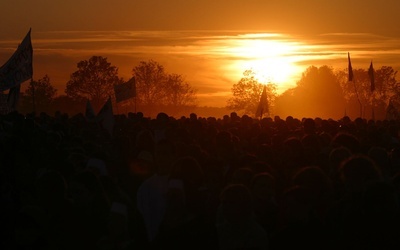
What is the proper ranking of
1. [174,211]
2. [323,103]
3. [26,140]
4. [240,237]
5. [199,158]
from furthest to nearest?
1. [323,103]
2. [26,140]
3. [199,158]
4. [174,211]
5. [240,237]

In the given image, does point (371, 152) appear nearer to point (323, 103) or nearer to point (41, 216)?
point (41, 216)

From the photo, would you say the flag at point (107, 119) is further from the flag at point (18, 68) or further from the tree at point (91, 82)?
the tree at point (91, 82)

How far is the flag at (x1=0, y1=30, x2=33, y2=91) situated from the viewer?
82.2 ft

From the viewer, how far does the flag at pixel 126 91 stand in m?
33.0

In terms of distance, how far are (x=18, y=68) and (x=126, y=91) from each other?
8.22 meters

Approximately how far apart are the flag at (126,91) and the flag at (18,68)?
7.46m

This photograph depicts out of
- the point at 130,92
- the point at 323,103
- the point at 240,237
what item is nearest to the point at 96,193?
the point at 240,237

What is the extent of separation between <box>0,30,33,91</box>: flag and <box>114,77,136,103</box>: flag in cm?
746

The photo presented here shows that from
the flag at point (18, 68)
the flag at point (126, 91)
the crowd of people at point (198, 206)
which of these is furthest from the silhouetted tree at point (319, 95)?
the crowd of people at point (198, 206)

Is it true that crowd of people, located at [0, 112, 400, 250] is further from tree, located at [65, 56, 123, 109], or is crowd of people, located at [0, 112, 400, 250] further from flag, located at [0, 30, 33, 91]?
tree, located at [65, 56, 123, 109]

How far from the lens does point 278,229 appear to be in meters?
8.21

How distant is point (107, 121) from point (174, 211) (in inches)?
431

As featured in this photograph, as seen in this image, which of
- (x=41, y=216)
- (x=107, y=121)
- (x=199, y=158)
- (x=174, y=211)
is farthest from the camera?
(x=107, y=121)

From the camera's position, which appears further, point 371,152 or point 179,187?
point 371,152
